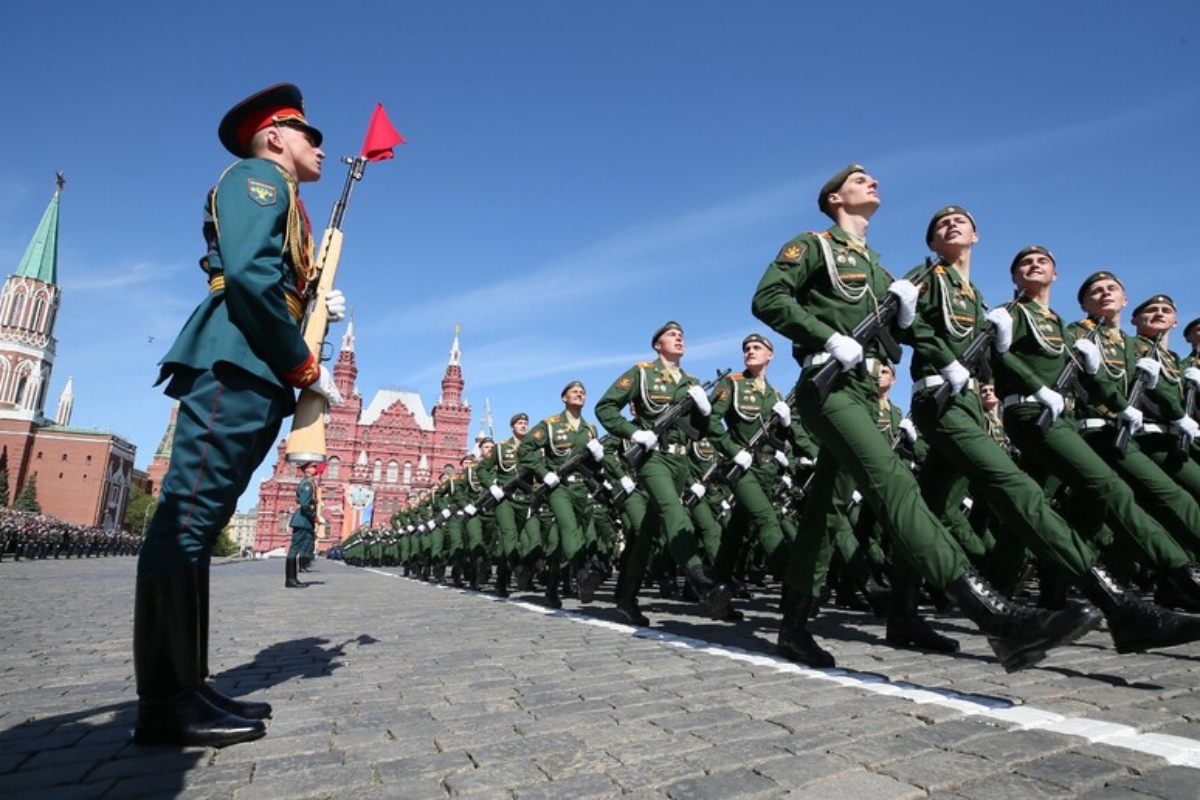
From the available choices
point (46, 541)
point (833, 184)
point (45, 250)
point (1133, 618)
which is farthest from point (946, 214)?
point (45, 250)

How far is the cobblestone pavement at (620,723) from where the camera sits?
1971 mm

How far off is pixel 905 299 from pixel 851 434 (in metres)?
0.87

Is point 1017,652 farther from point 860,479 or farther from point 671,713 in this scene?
point 671,713

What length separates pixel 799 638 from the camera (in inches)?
157

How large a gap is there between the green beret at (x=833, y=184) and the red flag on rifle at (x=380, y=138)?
2.98 m

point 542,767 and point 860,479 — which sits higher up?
point 860,479

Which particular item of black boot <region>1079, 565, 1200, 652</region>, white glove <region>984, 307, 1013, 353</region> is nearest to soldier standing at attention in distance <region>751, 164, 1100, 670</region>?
white glove <region>984, 307, 1013, 353</region>

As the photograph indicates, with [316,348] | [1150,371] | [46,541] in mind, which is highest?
[1150,371]

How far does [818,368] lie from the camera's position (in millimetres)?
3785

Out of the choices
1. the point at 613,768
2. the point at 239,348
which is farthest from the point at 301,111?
the point at 613,768

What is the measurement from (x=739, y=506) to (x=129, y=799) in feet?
18.7

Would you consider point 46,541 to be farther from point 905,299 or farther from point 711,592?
point 905,299

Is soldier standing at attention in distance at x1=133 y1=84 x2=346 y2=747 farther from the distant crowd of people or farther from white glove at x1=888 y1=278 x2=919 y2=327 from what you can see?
the distant crowd of people

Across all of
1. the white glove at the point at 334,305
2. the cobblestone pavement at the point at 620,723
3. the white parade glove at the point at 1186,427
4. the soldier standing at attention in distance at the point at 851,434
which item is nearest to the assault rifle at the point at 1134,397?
the white parade glove at the point at 1186,427
